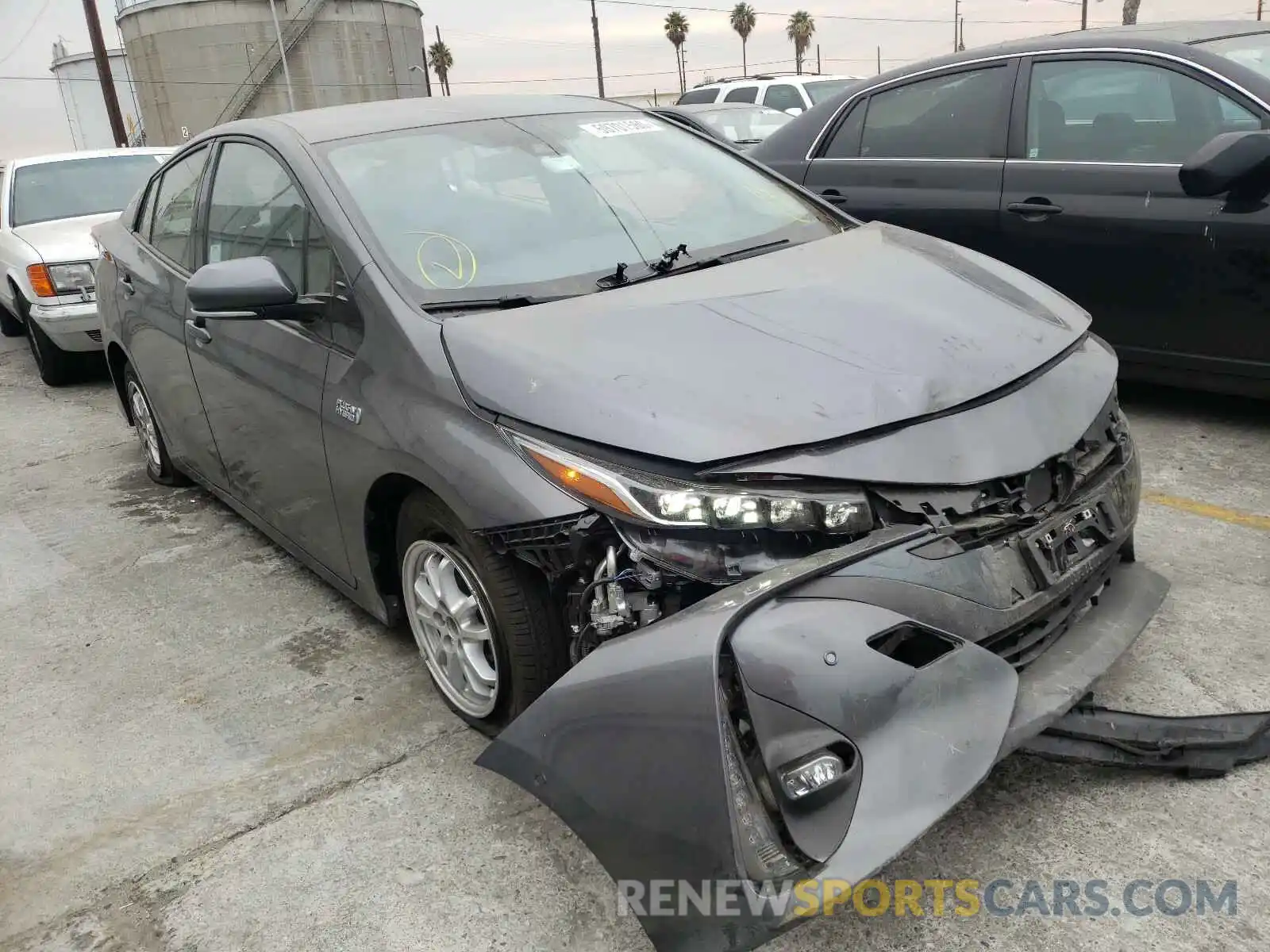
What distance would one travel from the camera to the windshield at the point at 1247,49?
4152mm

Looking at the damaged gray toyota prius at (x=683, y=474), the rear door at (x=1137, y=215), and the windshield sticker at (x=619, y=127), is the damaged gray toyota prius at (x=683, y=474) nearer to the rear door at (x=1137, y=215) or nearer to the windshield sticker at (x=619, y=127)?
the windshield sticker at (x=619, y=127)

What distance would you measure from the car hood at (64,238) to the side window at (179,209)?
9.91ft

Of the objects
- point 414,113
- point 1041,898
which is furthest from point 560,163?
point 1041,898

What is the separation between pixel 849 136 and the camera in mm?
5359

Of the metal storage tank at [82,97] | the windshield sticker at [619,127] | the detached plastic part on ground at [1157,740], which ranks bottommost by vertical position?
the detached plastic part on ground at [1157,740]

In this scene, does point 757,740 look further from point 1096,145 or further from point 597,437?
point 1096,145

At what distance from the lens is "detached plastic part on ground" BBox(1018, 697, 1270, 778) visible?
2207 millimetres

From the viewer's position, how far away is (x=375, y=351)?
2.72 metres

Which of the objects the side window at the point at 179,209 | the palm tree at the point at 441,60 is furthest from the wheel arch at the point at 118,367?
the palm tree at the point at 441,60

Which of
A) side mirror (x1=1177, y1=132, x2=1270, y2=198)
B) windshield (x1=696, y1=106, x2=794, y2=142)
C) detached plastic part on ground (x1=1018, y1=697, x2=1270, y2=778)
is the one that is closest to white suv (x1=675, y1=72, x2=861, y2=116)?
windshield (x1=696, y1=106, x2=794, y2=142)

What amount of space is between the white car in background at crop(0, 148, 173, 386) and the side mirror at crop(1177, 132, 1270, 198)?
231 inches

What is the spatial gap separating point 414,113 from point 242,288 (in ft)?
3.15

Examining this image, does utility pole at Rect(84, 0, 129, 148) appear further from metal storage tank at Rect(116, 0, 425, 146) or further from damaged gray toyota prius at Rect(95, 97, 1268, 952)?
damaged gray toyota prius at Rect(95, 97, 1268, 952)

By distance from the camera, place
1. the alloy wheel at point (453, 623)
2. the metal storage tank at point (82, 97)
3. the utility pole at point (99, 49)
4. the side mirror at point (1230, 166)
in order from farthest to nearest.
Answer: the metal storage tank at point (82, 97) < the utility pole at point (99, 49) < the side mirror at point (1230, 166) < the alloy wheel at point (453, 623)
